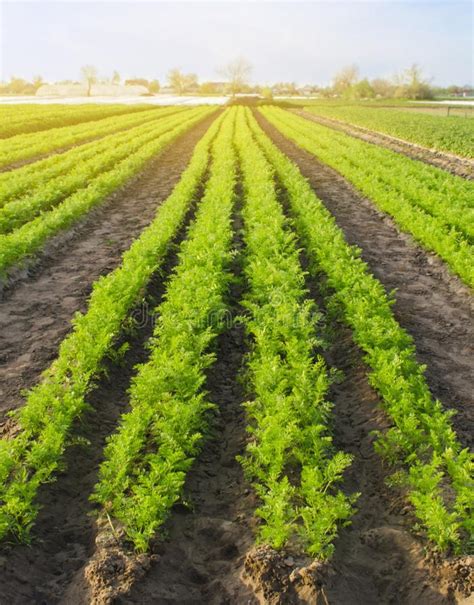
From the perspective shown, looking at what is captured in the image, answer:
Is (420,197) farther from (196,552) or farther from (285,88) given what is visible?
(285,88)

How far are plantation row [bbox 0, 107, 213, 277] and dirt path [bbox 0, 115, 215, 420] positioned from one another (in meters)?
0.32

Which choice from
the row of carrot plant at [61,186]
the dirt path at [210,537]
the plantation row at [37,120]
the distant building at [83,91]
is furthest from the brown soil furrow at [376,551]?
the distant building at [83,91]

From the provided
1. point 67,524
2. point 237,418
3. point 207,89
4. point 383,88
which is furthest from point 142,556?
point 207,89

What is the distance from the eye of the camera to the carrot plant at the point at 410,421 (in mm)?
4230

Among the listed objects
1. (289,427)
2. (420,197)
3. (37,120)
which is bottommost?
(289,427)

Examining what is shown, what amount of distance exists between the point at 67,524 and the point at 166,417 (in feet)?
4.26

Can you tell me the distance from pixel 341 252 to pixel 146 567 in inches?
272

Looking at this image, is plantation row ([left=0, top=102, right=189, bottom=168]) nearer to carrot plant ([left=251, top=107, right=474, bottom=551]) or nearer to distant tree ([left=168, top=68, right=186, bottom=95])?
carrot plant ([left=251, top=107, right=474, bottom=551])

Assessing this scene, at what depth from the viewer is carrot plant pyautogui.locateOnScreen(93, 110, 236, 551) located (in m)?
4.28

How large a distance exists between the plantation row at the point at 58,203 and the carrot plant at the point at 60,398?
7.83ft

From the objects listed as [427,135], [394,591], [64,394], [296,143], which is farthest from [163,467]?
[427,135]

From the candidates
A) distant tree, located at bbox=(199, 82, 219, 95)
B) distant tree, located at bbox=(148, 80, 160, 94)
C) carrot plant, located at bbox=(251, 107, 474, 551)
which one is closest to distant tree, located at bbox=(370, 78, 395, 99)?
distant tree, located at bbox=(199, 82, 219, 95)

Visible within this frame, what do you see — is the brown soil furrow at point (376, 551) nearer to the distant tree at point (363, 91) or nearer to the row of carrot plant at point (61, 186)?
the row of carrot plant at point (61, 186)

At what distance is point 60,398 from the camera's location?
560cm
